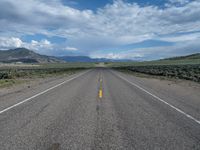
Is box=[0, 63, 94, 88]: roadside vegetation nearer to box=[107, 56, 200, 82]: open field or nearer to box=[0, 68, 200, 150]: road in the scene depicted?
box=[0, 68, 200, 150]: road

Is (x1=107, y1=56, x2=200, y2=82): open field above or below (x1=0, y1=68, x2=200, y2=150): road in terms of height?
below

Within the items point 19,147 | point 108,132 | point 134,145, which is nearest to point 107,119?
point 108,132

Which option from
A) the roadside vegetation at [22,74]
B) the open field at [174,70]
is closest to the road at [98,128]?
the roadside vegetation at [22,74]

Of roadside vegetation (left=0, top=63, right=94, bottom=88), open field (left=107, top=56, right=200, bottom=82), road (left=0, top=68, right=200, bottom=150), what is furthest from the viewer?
open field (left=107, top=56, right=200, bottom=82)

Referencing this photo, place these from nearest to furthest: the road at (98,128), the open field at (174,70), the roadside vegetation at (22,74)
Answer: the road at (98,128) → the roadside vegetation at (22,74) → the open field at (174,70)

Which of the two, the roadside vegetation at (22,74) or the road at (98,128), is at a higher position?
the road at (98,128)

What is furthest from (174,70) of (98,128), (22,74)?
(98,128)

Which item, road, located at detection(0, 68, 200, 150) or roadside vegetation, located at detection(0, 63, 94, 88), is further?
roadside vegetation, located at detection(0, 63, 94, 88)

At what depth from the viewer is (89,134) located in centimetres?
476

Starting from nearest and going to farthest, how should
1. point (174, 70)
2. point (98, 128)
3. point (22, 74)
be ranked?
1. point (98, 128)
2. point (22, 74)
3. point (174, 70)

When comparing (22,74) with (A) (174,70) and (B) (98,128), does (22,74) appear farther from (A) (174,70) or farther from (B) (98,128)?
(A) (174,70)

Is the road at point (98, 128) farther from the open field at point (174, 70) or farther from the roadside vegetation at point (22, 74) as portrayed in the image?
the open field at point (174, 70)

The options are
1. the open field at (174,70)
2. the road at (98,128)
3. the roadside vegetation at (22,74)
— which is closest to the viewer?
the road at (98,128)

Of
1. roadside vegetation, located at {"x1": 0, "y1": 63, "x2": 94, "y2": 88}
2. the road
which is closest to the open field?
the road
